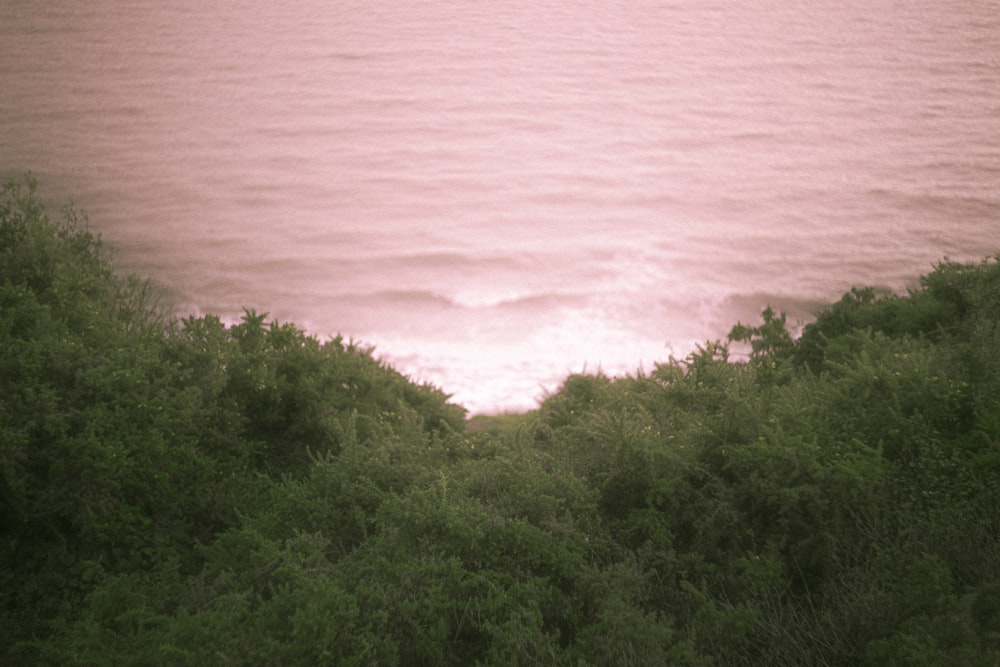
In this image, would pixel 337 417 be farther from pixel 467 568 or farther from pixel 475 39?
pixel 475 39

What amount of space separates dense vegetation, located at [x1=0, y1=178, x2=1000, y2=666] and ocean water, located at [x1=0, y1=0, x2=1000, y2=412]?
8901 mm

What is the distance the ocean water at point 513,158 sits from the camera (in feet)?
103

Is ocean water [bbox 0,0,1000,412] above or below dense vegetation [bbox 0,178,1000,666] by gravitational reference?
above

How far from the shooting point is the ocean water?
Answer: 103 feet

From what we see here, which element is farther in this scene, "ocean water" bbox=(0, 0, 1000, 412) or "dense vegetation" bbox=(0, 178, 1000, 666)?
"ocean water" bbox=(0, 0, 1000, 412)

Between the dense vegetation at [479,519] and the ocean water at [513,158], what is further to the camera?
the ocean water at [513,158]

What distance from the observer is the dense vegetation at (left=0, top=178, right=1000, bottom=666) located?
6172mm

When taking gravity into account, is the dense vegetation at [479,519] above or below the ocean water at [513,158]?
below

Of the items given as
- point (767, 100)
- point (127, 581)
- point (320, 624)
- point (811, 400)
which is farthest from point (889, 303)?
point (767, 100)

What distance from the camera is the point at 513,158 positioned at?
47.4m

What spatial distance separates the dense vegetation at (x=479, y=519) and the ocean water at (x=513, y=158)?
29.2 feet

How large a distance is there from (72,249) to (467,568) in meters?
12.0

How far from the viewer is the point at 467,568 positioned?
757 cm

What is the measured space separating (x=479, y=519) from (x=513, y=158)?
41.5 metres
